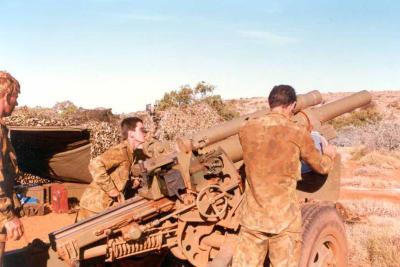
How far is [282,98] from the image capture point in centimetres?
351

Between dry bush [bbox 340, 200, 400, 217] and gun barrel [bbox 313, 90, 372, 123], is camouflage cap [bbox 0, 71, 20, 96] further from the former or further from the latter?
dry bush [bbox 340, 200, 400, 217]

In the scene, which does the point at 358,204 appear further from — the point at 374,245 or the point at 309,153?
the point at 309,153

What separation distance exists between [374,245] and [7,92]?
4952mm

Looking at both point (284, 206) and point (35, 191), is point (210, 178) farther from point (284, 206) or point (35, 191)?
point (35, 191)

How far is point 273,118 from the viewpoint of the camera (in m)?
3.52

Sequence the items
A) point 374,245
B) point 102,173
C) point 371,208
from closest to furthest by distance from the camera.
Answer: point 102,173 → point 374,245 → point 371,208

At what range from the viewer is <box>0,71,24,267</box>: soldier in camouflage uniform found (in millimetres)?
3148

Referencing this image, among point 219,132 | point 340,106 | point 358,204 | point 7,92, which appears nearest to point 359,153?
point 358,204

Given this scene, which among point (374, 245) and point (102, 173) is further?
point (374, 245)

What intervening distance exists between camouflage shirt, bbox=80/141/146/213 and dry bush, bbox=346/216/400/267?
3.15 metres

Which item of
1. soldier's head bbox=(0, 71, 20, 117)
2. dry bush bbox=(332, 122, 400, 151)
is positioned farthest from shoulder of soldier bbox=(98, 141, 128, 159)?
dry bush bbox=(332, 122, 400, 151)

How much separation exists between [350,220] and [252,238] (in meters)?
5.06

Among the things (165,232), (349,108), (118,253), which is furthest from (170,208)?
(349,108)

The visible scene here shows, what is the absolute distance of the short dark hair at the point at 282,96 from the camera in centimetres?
351
